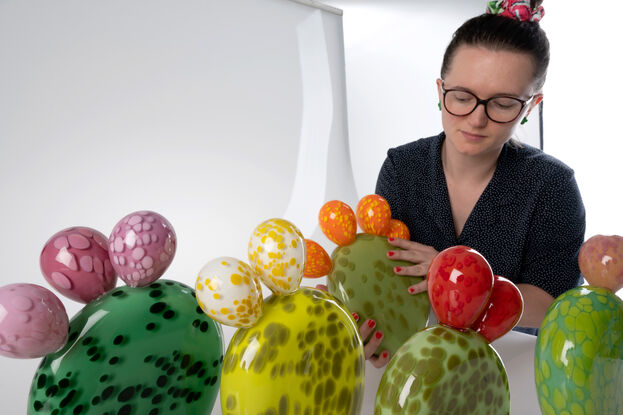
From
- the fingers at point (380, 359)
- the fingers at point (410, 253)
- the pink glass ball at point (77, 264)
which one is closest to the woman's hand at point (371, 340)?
the fingers at point (380, 359)

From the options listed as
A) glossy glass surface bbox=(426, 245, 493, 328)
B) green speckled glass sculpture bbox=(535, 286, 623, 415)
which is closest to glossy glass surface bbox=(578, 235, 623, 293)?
green speckled glass sculpture bbox=(535, 286, 623, 415)

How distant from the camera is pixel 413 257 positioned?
0.85 meters

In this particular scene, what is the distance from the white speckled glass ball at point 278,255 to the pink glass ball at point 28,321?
0.19 m

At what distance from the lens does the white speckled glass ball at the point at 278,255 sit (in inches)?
21.1

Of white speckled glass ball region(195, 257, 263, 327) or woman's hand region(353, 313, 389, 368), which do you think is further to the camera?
woman's hand region(353, 313, 389, 368)

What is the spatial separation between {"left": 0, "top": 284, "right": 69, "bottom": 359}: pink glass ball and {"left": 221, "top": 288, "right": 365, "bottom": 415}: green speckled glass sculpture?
0.54 feet

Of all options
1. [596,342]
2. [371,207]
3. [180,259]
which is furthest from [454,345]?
[180,259]

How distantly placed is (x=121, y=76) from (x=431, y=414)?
1434 millimetres

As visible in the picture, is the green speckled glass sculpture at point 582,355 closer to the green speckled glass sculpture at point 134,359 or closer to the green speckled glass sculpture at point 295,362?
the green speckled glass sculpture at point 295,362

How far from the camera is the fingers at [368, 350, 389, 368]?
82cm

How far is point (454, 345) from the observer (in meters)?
0.52

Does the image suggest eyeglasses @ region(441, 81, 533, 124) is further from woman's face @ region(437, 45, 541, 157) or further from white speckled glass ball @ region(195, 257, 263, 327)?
white speckled glass ball @ region(195, 257, 263, 327)

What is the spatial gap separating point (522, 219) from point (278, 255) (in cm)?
77

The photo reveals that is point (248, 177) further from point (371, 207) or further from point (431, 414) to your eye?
point (431, 414)
